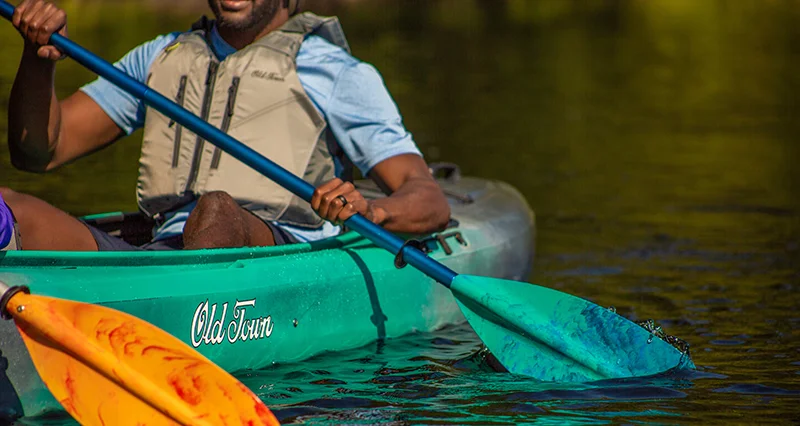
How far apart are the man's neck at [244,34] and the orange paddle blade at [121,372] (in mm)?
1598

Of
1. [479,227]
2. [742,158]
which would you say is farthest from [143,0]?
[479,227]

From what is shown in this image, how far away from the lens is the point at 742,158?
11133 millimetres

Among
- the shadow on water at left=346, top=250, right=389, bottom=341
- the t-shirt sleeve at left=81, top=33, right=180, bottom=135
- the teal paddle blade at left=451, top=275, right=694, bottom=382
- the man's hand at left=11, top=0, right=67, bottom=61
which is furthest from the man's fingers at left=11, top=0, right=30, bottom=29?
the teal paddle blade at left=451, top=275, right=694, bottom=382

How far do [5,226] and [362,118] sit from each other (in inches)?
58.8

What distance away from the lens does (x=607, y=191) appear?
9.56 m

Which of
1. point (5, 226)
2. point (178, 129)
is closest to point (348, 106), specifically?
point (178, 129)

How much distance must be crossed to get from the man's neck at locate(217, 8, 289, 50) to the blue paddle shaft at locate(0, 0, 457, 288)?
442 millimetres

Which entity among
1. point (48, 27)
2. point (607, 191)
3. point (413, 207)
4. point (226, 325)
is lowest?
point (607, 191)

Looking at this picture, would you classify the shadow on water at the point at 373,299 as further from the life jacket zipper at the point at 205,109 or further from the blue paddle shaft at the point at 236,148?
the life jacket zipper at the point at 205,109

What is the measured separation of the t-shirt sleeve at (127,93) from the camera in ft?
16.4

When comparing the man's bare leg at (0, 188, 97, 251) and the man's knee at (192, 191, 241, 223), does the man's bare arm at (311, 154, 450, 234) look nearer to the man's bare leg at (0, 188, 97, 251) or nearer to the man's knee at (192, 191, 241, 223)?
the man's knee at (192, 191, 241, 223)

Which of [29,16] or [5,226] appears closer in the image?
[5,226]

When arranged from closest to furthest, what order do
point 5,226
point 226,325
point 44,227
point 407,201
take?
point 5,226, point 44,227, point 226,325, point 407,201

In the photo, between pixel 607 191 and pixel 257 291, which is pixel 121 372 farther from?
pixel 607 191
